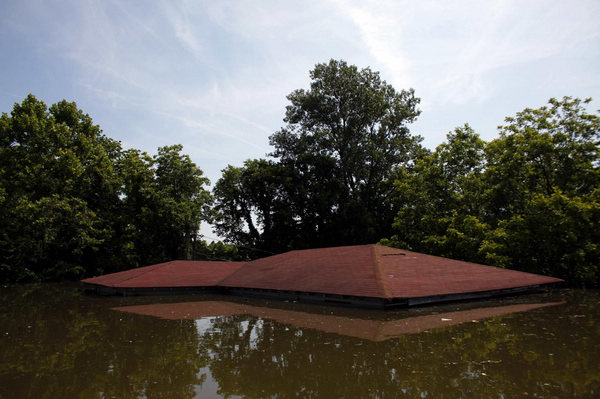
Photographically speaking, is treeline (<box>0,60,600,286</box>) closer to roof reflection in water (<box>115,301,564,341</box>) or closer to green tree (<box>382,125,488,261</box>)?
green tree (<box>382,125,488,261</box>)

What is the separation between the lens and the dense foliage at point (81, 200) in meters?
31.8

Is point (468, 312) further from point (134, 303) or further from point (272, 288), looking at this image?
point (134, 303)

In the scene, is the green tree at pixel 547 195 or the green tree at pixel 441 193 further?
the green tree at pixel 441 193

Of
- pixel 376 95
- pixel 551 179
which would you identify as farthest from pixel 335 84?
pixel 551 179

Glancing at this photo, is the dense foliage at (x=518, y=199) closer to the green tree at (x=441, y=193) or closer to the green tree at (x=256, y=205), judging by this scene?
the green tree at (x=441, y=193)

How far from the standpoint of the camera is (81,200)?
33.9m

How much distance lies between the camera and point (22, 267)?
32.1 meters

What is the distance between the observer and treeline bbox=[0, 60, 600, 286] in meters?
25.3

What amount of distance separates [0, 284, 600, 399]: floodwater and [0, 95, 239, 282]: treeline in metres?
22.1

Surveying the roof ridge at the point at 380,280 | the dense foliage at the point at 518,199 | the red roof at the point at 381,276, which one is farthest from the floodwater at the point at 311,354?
the dense foliage at the point at 518,199

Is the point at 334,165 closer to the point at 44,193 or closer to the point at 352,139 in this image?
the point at 352,139

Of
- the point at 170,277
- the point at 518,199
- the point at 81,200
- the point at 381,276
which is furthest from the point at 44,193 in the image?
the point at 518,199

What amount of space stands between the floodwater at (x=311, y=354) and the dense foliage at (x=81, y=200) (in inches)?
872

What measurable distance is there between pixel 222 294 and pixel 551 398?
1951cm
